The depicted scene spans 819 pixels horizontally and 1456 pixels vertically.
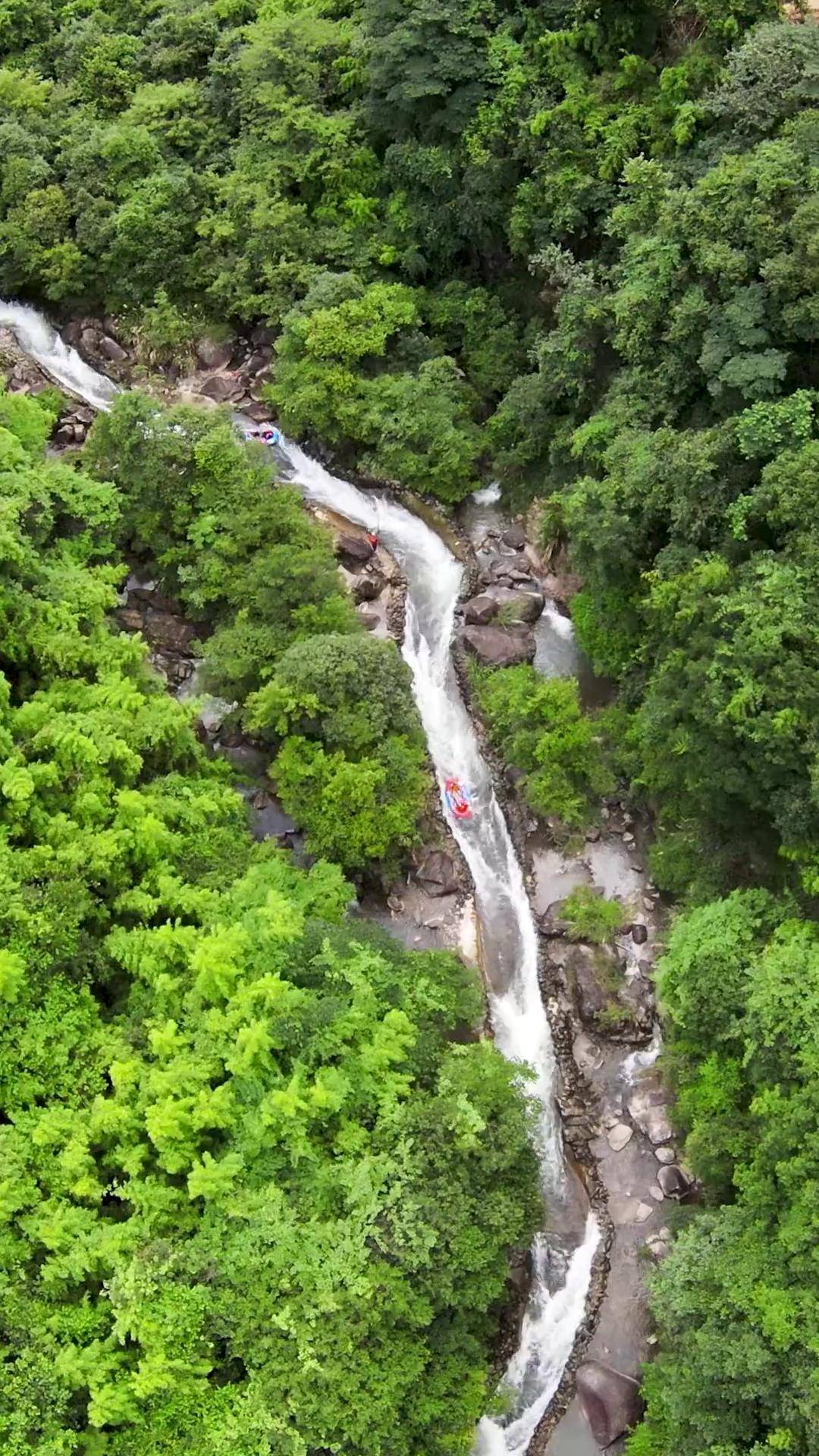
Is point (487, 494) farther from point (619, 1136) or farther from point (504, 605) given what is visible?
point (619, 1136)

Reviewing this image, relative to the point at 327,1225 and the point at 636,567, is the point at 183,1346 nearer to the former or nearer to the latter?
the point at 327,1225

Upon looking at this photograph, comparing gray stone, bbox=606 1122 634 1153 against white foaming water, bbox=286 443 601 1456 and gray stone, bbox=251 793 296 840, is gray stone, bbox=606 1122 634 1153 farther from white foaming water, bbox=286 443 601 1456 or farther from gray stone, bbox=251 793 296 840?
gray stone, bbox=251 793 296 840

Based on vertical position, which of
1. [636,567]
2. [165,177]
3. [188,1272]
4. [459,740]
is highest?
[165,177]

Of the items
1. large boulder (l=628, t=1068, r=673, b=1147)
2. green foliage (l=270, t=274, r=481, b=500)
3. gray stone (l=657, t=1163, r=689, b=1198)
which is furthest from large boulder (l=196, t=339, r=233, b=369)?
gray stone (l=657, t=1163, r=689, b=1198)

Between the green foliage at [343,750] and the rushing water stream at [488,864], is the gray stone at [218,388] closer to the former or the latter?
the rushing water stream at [488,864]

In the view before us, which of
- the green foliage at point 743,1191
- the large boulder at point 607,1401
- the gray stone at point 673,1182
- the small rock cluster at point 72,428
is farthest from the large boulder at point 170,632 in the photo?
the large boulder at point 607,1401

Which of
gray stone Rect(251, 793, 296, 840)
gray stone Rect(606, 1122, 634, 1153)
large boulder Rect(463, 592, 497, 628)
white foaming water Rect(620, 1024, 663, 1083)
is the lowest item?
gray stone Rect(606, 1122, 634, 1153)

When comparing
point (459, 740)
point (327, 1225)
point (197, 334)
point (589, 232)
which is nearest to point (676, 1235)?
point (327, 1225)
